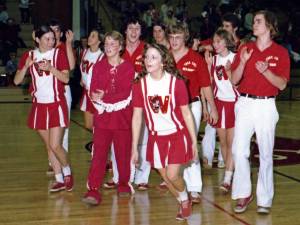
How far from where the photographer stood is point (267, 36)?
5633mm

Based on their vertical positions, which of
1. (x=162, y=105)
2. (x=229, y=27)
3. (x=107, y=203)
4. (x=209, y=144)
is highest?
(x=229, y=27)

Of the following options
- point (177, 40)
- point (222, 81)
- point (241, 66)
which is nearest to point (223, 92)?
point (222, 81)

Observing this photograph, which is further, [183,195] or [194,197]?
[194,197]

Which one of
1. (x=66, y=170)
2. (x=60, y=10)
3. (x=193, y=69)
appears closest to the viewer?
(x=193, y=69)

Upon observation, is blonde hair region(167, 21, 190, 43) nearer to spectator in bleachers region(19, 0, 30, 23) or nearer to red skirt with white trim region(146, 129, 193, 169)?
red skirt with white trim region(146, 129, 193, 169)

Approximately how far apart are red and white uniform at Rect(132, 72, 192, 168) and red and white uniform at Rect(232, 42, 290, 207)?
59 cm

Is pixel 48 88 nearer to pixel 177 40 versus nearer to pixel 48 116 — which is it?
pixel 48 116

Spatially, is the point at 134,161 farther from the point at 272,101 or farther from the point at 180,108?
the point at 272,101

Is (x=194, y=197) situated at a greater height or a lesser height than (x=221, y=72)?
lesser

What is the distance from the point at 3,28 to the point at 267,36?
13.7 metres

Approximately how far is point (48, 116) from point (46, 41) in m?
0.72

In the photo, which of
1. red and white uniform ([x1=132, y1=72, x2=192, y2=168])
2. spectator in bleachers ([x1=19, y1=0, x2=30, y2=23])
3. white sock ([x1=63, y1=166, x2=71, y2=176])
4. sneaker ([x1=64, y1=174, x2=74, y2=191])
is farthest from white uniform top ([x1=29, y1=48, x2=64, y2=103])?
spectator in bleachers ([x1=19, y1=0, x2=30, y2=23])

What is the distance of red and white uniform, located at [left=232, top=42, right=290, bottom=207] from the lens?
559 cm

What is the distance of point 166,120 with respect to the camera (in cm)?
534
